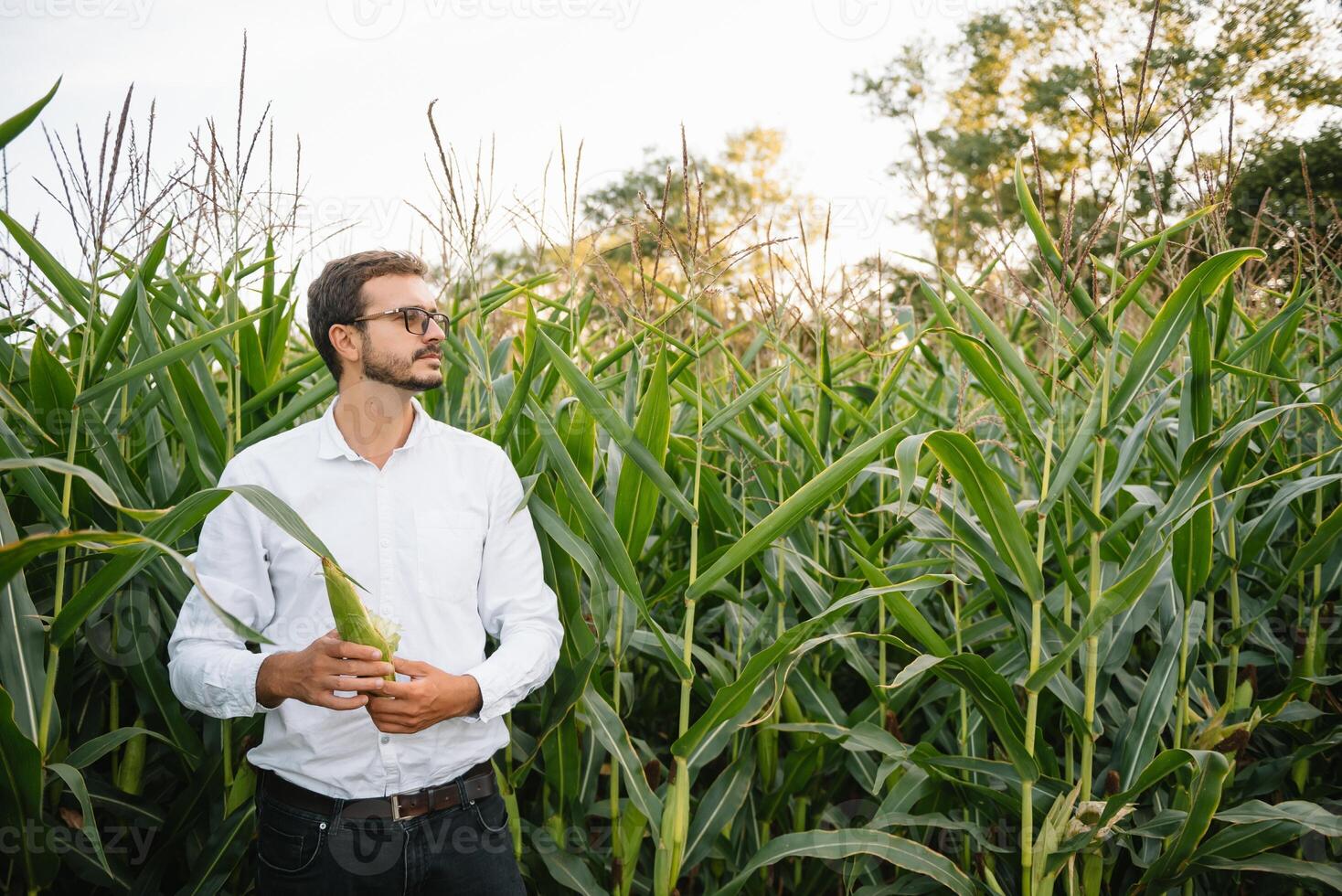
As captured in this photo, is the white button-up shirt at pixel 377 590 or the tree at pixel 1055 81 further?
the tree at pixel 1055 81

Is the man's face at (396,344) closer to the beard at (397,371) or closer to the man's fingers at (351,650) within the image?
the beard at (397,371)

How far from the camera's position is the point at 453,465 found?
6.24 ft

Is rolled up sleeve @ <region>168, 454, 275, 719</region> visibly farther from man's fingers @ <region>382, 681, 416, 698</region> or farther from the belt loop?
the belt loop

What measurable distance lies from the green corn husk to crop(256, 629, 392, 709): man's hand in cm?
1

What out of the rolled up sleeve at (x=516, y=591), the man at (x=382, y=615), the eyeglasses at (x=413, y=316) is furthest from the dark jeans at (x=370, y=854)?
the eyeglasses at (x=413, y=316)

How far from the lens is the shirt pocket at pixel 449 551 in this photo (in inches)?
71.2

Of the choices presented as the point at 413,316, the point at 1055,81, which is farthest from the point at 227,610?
the point at 1055,81

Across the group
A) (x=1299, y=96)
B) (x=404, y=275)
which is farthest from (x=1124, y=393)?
(x=1299, y=96)

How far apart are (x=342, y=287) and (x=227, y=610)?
0.71 m

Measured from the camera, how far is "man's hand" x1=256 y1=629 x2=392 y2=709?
4.84 feet

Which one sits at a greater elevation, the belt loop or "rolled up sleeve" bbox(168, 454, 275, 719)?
"rolled up sleeve" bbox(168, 454, 275, 719)

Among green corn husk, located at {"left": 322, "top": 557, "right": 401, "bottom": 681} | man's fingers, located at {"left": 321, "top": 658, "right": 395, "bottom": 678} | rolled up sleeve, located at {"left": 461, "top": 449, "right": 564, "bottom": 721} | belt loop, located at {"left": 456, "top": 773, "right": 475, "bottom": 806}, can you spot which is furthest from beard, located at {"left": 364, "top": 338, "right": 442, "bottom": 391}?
belt loop, located at {"left": 456, "top": 773, "right": 475, "bottom": 806}

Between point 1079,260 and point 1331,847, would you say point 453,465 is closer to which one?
point 1079,260

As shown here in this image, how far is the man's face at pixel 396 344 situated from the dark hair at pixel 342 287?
0.03 metres
